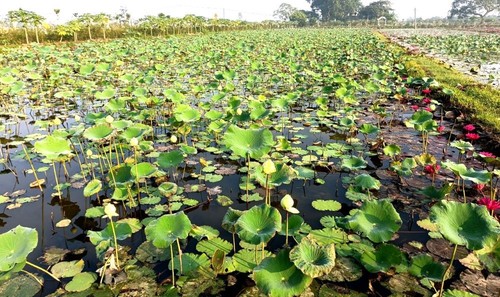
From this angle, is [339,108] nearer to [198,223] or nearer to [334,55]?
[198,223]

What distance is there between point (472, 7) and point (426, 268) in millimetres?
88630

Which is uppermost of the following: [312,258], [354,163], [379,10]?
[379,10]

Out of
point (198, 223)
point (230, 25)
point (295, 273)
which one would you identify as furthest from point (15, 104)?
point (230, 25)

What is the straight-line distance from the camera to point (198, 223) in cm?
295

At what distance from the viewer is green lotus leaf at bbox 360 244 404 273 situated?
2.10 meters

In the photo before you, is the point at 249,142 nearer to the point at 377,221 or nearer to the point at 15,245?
the point at 377,221

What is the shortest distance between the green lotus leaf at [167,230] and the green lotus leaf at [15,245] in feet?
2.05

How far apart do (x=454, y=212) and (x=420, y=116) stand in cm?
241

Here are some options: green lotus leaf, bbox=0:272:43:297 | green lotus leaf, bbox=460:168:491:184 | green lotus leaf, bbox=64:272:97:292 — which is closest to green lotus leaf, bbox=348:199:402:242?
green lotus leaf, bbox=460:168:491:184

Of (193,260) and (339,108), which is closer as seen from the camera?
(193,260)

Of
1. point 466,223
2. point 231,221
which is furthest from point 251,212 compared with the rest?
point 466,223

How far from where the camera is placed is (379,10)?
241 feet

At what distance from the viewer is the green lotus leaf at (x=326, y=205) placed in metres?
3.07

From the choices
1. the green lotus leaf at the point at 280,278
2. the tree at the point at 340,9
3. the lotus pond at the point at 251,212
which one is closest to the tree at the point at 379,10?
the tree at the point at 340,9
